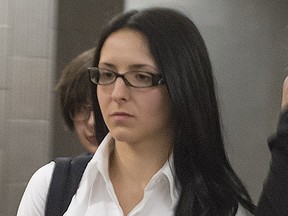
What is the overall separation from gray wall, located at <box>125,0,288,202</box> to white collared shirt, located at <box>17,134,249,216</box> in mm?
576

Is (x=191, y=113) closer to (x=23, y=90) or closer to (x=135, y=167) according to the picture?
(x=135, y=167)

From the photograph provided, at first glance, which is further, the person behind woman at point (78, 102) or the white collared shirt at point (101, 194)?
the person behind woman at point (78, 102)

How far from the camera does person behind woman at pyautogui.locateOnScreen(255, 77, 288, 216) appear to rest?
34.2 inches

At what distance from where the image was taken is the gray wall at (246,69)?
65.1 inches

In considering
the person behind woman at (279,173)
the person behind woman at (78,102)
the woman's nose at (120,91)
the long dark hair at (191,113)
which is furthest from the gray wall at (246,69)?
the person behind woman at (279,173)

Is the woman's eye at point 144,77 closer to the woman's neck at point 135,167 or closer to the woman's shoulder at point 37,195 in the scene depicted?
the woman's neck at point 135,167

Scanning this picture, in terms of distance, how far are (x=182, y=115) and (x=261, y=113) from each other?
0.64 metres

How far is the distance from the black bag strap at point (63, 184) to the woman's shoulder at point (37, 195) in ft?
0.04

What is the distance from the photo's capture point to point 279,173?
88cm

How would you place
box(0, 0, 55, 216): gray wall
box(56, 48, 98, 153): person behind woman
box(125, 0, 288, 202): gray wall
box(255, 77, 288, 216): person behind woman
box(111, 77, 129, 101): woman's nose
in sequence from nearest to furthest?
1. box(255, 77, 288, 216): person behind woman
2. box(111, 77, 129, 101): woman's nose
3. box(56, 48, 98, 153): person behind woman
4. box(125, 0, 288, 202): gray wall
5. box(0, 0, 55, 216): gray wall

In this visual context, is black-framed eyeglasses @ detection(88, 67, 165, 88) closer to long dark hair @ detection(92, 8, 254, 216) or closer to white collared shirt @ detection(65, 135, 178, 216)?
long dark hair @ detection(92, 8, 254, 216)

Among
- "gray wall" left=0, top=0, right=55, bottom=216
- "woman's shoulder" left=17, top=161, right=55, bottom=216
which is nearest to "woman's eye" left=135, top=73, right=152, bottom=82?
"woman's shoulder" left=17, top=161, right=55, bottom=216

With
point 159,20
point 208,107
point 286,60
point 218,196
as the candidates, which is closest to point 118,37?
point 159,20

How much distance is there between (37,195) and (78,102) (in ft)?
1.22
